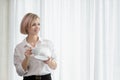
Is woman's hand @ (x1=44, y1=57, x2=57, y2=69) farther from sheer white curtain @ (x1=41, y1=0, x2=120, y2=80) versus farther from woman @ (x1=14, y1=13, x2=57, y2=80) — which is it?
sheer white curtain @ (x1=41, y1=0, x2=120, y2=80)

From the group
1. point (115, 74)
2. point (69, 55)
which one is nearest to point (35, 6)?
point (69, 55)

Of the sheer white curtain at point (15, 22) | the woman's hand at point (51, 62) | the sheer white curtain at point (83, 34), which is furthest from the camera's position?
the sheer white curtain at point (15, 22)

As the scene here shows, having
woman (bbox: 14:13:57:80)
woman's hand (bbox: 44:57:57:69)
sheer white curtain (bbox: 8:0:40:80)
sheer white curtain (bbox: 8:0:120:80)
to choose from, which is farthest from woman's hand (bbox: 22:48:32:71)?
sheer white curtain (bbox: 8:0:40:80)

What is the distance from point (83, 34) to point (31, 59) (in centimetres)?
72

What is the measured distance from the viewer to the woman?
1822 mm

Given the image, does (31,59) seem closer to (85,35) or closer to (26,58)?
(26,58)

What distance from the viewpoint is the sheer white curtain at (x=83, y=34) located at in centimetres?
217

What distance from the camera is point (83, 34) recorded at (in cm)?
232

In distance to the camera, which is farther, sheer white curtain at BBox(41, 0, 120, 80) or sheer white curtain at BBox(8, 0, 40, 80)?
sheer white curtain at BBox(8, 0, 40, 80)

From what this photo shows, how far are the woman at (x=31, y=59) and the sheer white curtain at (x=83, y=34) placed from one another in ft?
1.73

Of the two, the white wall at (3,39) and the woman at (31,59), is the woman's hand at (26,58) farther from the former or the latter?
the white wall at (3,39)

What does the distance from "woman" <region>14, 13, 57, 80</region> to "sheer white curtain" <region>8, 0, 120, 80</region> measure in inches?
20.7

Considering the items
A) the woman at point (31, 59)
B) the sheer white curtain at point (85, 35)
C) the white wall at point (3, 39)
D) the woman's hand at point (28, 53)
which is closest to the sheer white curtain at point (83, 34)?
the sheer white curtain at point (85, 35)

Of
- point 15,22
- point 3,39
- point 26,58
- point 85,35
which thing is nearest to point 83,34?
point 85,35
